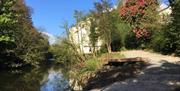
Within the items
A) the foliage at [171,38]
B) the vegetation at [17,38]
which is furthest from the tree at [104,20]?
the foliage at [171,38]

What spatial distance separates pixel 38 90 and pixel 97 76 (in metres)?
8.88

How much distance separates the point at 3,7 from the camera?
50.8m

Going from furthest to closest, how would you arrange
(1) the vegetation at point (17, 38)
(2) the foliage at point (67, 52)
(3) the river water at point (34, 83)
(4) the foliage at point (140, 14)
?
1. (1) the vegetation at point (17, 38)
2. (2) the foliage at point (67, 52)
3. (4) the foliage at point (140, 14)
4. (3) the river water at point (34, 83)

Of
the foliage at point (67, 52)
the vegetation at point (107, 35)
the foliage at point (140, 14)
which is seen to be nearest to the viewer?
the vegetation at point (107, 35)

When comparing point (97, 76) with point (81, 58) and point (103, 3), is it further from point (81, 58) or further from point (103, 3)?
point (103, 3)

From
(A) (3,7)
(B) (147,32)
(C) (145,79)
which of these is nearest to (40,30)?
(A) (3,7)

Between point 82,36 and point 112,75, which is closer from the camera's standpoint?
point 112,75

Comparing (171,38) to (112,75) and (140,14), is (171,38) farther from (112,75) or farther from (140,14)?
(112,75)

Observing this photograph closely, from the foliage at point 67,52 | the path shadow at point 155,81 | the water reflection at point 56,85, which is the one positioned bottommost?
the water reflection at point 56,85

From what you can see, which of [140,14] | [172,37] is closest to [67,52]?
[140,14]

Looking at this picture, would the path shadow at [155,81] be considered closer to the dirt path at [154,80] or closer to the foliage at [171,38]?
the dirt path at [154,80]

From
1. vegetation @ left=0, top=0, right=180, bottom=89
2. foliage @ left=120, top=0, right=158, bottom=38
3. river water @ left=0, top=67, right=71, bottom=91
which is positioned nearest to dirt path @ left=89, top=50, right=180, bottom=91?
vegetation @ left=0, top=0, right=180, bottom=89

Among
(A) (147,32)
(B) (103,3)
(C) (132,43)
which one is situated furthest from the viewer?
(B) (103,3)

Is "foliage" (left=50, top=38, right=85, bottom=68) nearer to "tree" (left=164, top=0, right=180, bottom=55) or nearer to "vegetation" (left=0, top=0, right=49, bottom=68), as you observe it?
"vegetation" (left=0, top=0, right=49, bottom=68)
